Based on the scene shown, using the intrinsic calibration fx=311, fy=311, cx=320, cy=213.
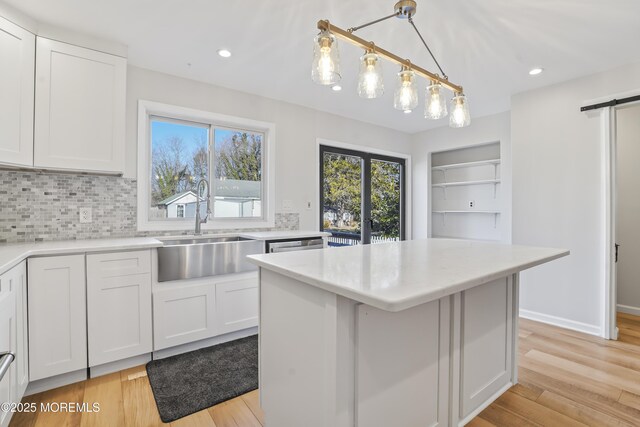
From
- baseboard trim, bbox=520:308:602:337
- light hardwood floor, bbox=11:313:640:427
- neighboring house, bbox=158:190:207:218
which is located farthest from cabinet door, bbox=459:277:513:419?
neighboring house, bbox=158:190:207:218

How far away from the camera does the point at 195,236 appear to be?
9.46ft

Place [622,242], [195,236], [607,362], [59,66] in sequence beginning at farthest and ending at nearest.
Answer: [622,242] < [195,236] < [607,362] < [59,66]

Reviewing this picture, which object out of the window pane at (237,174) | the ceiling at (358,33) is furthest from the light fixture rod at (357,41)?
the window pane at (237,174)

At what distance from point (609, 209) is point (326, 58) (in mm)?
3026

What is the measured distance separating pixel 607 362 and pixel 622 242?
6.27 ft

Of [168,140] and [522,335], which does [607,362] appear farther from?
[168,140]

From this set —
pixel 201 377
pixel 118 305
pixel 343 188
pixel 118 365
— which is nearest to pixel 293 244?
pixel 201 377

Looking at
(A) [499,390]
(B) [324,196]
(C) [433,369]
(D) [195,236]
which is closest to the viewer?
(C) [433,369]

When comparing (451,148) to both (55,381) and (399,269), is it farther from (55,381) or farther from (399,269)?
(55,381)

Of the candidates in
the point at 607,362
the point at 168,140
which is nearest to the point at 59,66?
the point at 168,140

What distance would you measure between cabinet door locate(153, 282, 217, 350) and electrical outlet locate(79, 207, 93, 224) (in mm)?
878

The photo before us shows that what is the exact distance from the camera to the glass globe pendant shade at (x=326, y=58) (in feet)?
4.66

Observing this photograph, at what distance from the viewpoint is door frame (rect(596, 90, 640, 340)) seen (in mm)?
2822

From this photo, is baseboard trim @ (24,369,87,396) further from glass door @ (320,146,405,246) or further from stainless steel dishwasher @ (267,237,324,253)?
glass door @ (320,146,405,246)
